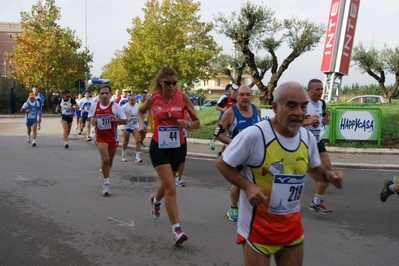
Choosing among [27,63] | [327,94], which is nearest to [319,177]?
[327,94]

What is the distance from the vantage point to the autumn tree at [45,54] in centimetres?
3856

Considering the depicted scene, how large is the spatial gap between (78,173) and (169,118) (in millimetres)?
5094

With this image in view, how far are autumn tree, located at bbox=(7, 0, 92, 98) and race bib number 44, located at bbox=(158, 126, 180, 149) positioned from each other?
3549 centimetres

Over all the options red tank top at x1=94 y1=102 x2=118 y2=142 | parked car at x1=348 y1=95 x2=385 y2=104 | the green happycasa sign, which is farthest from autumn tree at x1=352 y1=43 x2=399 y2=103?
red tank top at x1=94 y1=102 x2=118 y2=142

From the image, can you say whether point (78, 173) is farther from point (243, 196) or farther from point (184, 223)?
point (243, 196)

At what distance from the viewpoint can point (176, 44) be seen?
37.9 meters

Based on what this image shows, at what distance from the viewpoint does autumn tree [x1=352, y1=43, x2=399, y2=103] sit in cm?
3591

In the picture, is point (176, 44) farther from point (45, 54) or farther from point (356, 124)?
point (356, 124)

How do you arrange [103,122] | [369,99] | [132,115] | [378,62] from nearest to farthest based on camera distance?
1. [103,122]
2. [132,115]
3. [369,99]
4. [378,62]

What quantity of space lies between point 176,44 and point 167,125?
33164 millimetres

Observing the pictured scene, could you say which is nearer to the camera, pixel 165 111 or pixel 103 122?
pixel 165 111

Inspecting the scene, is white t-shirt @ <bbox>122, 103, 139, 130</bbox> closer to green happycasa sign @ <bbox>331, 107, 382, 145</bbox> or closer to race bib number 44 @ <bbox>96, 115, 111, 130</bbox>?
A: race bib number 44 @ <bbox>96, 115, 111, 130</bbox>

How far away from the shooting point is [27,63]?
38406 millimetres

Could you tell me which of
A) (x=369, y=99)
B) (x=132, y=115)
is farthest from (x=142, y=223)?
(x=369, y=99)
